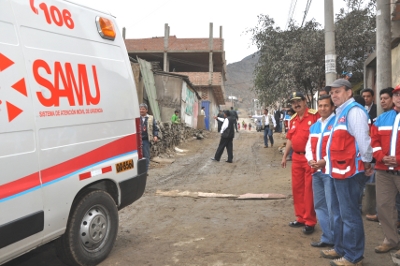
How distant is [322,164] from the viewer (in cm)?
386

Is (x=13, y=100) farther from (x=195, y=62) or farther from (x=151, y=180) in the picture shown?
(x=195, y=62)

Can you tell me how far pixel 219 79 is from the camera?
29.3m

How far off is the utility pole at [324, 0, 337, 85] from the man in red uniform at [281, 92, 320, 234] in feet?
8.92

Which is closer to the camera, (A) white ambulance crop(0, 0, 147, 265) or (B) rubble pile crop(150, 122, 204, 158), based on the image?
(A) white ambulance crop(0, 0, 147, 265)

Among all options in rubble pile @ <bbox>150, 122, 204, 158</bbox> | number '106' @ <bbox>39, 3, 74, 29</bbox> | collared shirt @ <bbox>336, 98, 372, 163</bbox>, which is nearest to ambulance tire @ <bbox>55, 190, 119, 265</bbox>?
number '106' @ <bbox>39, 3, 74, 29</bbox>

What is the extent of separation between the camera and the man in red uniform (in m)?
4.82

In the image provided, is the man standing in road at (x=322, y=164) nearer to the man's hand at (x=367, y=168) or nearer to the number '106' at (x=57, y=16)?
the man's hand at (x=367, y=168)

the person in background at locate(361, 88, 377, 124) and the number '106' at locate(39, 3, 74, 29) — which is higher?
the number '106' at locate(39, 3, 74, 29)

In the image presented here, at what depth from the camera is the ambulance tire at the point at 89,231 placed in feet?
11.8

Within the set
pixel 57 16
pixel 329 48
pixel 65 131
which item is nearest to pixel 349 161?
pixel 65 131

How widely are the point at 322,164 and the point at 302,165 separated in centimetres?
102

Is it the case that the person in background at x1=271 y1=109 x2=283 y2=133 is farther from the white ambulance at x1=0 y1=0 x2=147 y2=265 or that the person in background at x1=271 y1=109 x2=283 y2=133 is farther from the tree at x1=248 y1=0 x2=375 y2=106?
the white ambulance at x1=0 y1=0 x2=147 y2=265

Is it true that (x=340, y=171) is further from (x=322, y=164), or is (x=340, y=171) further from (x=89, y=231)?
(x=89, y=231)

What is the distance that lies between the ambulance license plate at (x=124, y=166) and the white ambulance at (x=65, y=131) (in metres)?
0.01
